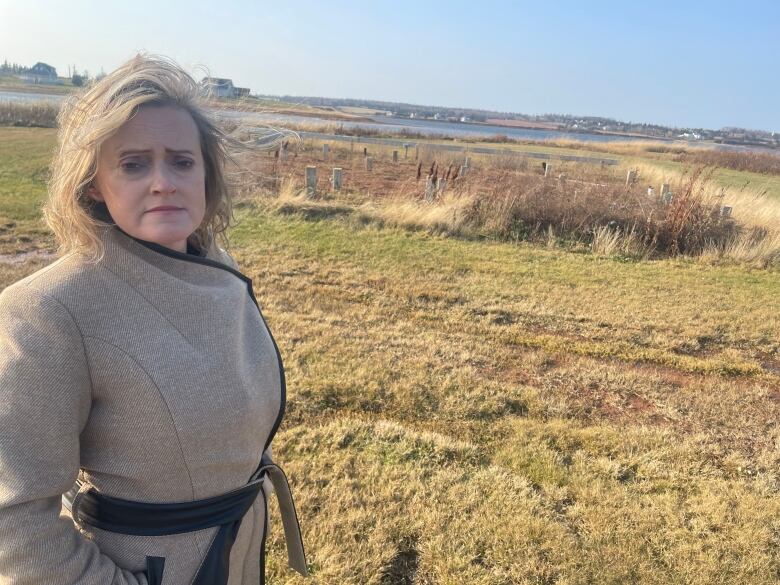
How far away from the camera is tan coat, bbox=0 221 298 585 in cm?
104

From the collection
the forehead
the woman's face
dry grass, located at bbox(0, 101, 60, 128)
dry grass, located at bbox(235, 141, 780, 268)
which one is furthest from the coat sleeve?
dry grass, located at bbox(0, 101, 60, 128)

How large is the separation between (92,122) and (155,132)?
13 centimetres

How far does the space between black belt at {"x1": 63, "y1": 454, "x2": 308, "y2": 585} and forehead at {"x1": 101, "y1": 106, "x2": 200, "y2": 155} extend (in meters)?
0.76

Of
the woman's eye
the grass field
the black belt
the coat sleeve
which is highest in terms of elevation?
the woman's eye

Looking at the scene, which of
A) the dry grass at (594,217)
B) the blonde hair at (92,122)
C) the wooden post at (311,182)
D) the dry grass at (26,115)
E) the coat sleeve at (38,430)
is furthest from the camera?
the dry grass at (26,115)

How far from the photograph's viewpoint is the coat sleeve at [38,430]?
103 centimetres

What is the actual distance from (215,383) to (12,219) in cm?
1053

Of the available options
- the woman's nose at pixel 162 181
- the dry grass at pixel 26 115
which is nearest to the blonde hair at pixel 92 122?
the woman's nose at pixel 162 181

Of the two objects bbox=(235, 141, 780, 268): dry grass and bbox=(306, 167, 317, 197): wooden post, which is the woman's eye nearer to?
bbox=(235, 141, 780, 268): dry grass

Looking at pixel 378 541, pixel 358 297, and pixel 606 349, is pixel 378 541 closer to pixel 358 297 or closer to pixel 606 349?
pixel 606 349

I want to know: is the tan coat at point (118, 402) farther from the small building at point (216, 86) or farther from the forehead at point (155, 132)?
the small building at point (216, 86)

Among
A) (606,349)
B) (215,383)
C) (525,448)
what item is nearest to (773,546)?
(525,448)

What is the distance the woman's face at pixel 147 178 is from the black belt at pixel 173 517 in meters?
0.59

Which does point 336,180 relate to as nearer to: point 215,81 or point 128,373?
point 215,81
